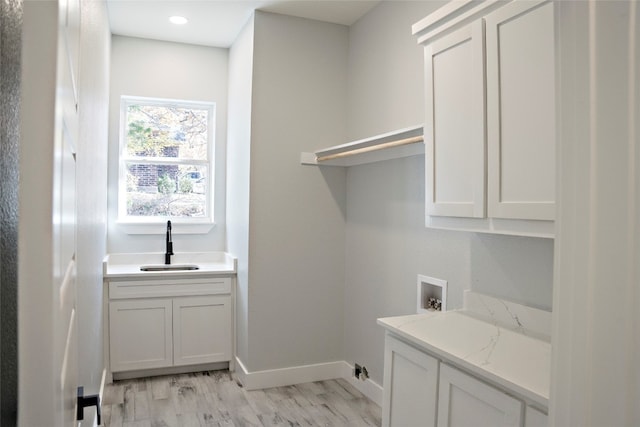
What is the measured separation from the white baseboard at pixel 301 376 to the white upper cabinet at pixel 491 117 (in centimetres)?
175

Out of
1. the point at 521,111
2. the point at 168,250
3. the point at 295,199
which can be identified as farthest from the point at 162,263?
the point at 521,111

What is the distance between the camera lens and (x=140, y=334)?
3.58 meters

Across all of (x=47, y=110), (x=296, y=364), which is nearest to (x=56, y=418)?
(x=47, y=110)

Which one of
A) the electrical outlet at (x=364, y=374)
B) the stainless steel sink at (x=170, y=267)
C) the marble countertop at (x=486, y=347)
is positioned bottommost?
the electrical outlet at (x=364, y=374)

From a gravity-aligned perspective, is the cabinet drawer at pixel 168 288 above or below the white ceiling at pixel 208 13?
below

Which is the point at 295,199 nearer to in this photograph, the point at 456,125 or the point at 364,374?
the point at 364,374

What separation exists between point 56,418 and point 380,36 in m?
3.12

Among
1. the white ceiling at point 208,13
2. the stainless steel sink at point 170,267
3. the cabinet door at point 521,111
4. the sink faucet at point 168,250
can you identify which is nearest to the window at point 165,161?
the sink faucet at point 168,250

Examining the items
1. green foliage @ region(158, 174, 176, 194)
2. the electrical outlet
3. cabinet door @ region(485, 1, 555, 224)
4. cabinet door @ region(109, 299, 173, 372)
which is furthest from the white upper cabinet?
green foliage @ region(158, 174, 176, 194)

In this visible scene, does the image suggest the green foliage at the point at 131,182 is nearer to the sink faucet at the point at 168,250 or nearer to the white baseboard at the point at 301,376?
the sink faucet at the point at 168,250

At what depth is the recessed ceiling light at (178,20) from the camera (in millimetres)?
3557

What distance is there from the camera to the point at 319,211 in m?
3.62

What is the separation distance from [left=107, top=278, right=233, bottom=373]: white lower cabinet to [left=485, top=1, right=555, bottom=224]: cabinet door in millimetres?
2617

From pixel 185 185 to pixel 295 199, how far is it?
1.32 metres
